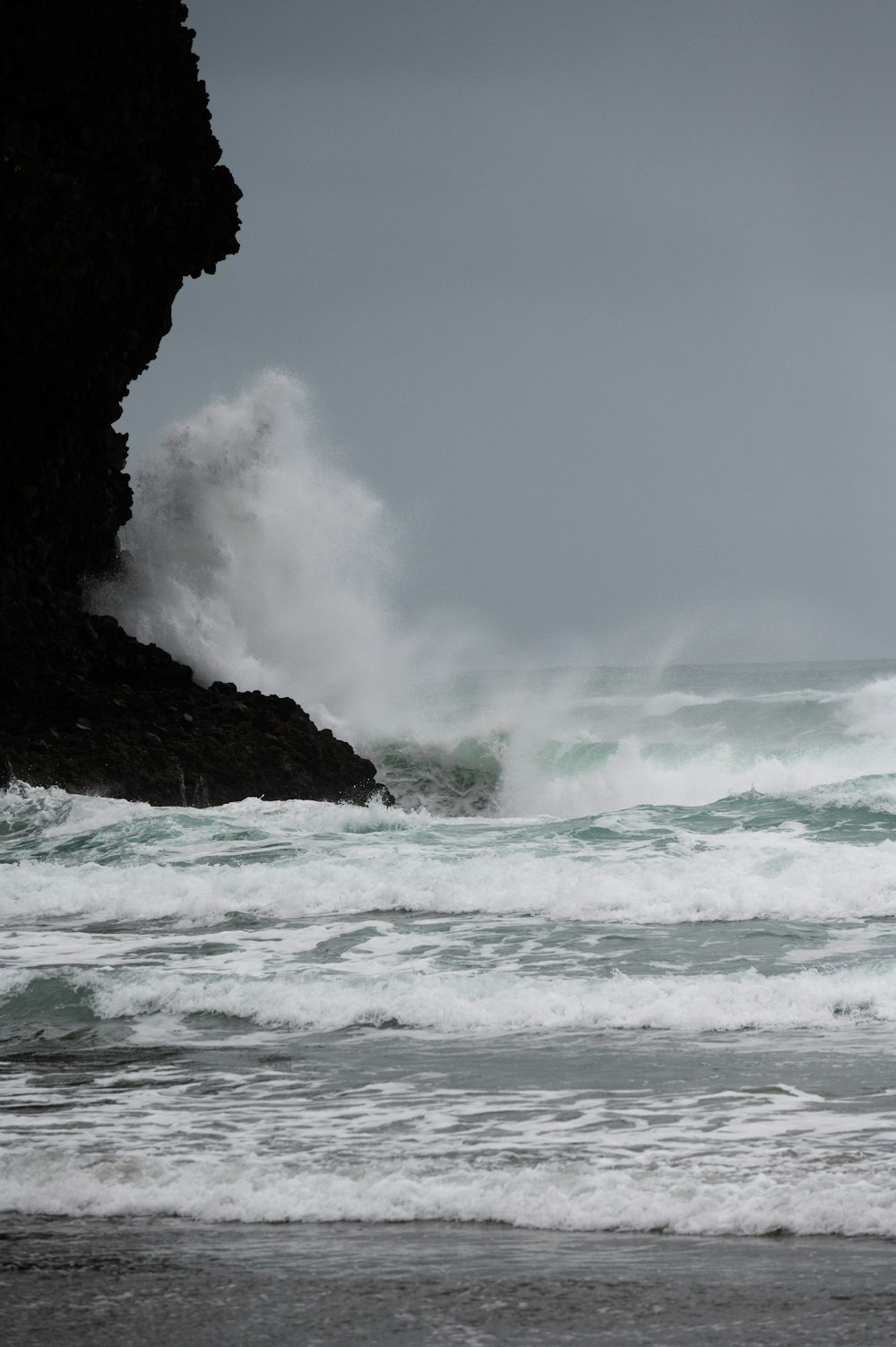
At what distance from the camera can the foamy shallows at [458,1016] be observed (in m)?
4.71

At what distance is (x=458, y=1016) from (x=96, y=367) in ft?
65.9

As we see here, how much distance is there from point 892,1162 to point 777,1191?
543mm

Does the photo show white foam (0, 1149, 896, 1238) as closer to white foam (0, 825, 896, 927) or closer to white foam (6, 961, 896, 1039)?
white foam (6, 961, 896, 1039)

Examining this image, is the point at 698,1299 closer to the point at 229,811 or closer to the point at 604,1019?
the point at 604,1019

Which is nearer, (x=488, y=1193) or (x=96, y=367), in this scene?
(x=488, y=1193)

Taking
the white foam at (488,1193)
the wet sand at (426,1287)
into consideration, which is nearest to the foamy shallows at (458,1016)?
the white foam at (488,1193)

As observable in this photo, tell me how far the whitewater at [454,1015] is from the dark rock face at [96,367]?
2693 millimetres

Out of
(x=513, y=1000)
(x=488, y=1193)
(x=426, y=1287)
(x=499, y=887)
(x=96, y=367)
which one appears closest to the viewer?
(x=426, y=1287)

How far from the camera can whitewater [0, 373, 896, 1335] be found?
4699 mm

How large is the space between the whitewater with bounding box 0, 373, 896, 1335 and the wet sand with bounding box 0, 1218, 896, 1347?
21 centimetres

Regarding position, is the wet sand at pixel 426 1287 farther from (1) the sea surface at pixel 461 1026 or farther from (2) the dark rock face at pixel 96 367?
(2) the dark rock face at pixel 96 367

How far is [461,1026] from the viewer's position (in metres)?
7.48

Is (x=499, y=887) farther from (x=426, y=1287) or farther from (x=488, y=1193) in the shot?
A: (x=426, y=1287)

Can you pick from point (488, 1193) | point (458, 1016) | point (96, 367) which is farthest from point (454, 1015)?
point (96, 367)
